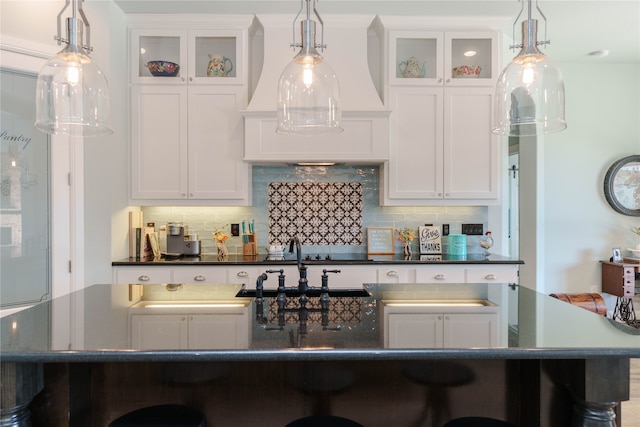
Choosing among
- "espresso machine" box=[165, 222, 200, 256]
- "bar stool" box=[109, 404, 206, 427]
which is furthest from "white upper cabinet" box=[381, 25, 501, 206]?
"bar stool" box=[109, 404, 206, 427]

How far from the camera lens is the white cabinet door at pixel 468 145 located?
3729mm

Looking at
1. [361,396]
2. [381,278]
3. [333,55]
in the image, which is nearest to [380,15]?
[333,55]

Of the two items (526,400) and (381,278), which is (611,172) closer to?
(381,278)

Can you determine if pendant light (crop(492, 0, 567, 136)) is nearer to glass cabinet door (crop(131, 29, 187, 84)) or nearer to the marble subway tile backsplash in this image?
the marble subway tile backsplash

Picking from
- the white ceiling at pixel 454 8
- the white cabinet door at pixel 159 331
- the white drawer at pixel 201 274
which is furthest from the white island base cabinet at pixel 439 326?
the white ceiling at pixel 454 8

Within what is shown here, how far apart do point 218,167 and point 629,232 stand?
4.74 metres

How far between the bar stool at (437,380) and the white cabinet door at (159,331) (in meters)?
0.85

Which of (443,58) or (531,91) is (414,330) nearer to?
(531,91)

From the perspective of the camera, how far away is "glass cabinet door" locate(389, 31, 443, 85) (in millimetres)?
3732

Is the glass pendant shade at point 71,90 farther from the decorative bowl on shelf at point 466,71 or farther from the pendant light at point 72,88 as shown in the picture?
the decorative bowl on shelf at point 466,71

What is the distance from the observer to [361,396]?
1.65 m

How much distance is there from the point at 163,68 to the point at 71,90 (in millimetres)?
2146

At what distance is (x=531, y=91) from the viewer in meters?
1.75

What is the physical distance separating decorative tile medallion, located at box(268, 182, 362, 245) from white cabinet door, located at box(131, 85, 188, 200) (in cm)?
87
